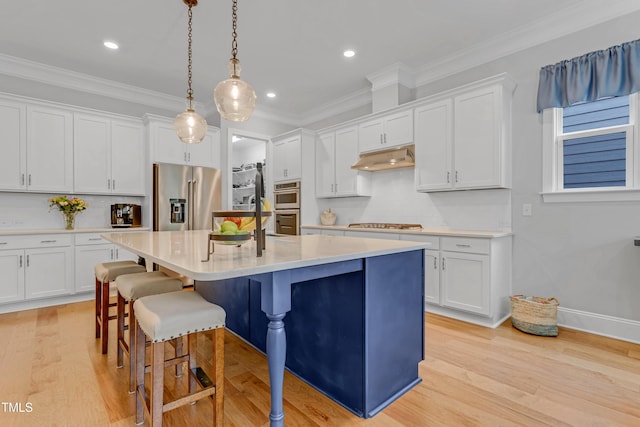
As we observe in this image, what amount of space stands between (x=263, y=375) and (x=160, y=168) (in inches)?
136

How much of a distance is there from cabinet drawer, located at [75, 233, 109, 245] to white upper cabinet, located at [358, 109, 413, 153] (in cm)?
364

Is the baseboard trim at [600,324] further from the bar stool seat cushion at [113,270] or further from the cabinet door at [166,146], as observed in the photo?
the cabinet door at [166,146]

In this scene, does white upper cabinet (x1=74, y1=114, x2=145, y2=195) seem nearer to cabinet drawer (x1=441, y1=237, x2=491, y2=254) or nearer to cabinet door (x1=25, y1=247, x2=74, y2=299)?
cabinet door (x1=25, y1=247, x2=74, y2=299)

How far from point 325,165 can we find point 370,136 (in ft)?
3.32

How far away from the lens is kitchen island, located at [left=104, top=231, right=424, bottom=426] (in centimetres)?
138

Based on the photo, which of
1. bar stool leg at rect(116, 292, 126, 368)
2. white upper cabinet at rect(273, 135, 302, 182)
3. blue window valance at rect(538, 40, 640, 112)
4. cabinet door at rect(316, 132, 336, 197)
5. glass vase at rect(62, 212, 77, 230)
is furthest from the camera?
white upper cabinet at rect(273, 135, 302, 182)

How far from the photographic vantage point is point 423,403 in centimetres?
180

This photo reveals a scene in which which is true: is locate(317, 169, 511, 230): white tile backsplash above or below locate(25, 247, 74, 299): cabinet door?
above

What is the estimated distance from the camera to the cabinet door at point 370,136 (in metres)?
4.22

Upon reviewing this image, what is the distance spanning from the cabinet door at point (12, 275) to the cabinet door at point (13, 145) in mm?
816

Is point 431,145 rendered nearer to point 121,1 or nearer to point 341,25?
point 341,25

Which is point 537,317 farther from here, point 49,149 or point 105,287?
point 49,149

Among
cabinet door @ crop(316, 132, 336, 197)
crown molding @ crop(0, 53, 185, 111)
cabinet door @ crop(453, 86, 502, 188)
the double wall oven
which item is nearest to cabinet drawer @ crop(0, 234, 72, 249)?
crown molding @ crop(0, 53, 185, 111)

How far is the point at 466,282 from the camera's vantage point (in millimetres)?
3117
